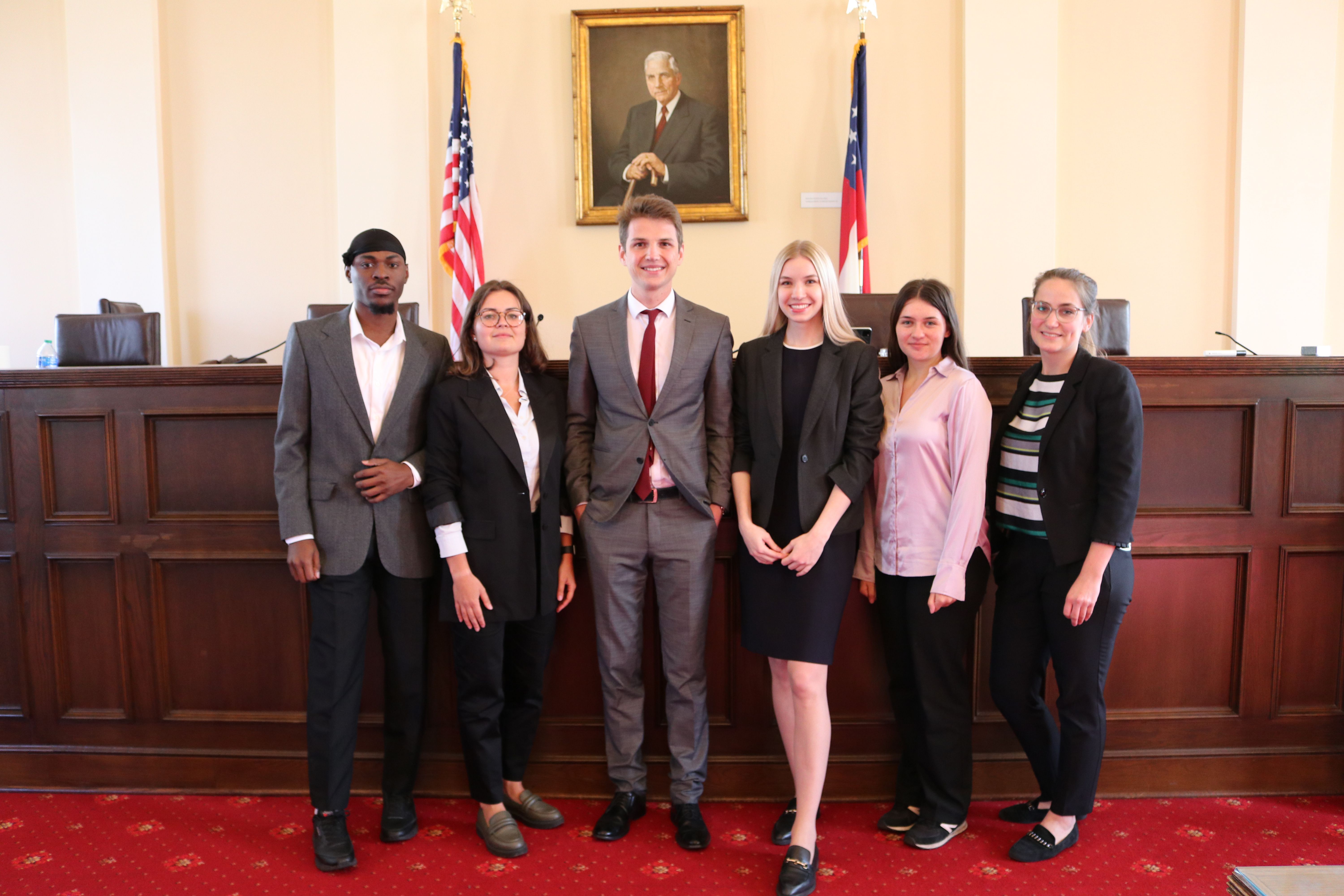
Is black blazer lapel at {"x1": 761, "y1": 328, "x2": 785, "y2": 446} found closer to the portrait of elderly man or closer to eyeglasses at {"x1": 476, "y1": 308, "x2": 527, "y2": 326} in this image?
eyeglasses at {"x1": 476, "y1": 308, "x2": 527, "y2": 326}

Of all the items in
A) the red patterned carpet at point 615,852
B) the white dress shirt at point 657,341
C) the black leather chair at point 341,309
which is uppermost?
the black leather chair at point 341,309

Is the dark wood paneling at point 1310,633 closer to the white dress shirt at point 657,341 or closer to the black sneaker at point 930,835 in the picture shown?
the black sneaker at point 930,835

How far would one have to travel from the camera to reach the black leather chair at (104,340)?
3.52 meters

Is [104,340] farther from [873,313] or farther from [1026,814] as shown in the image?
[1026,814]

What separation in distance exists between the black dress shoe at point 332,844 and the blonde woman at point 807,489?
3.94 ft

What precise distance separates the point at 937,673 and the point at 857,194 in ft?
11.0

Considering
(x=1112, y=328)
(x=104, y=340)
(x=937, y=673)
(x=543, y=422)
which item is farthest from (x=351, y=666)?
(x=1112, y=328)

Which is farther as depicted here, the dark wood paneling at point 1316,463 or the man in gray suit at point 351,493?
the dark wood paneling at point 1316,463

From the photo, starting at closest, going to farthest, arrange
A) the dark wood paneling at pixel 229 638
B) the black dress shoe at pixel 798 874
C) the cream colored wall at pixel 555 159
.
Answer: the black dress shoe at pixel 798 874 → the dark wood paneling at pixel 229 638 → the cream colored wall at pixel 555 159

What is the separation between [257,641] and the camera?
8.78ft

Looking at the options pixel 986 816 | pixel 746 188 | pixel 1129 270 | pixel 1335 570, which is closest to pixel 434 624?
pixel 986 816

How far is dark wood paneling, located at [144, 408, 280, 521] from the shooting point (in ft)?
8.64

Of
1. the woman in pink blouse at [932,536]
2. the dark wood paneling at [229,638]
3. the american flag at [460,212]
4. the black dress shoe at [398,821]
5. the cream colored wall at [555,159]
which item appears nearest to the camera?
the woman in pink blouse at [932,536]

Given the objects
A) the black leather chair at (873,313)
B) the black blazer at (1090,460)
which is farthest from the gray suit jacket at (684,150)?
the black blazer at (1090,460)
